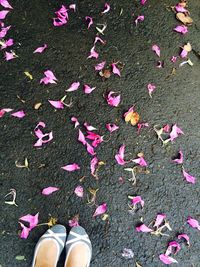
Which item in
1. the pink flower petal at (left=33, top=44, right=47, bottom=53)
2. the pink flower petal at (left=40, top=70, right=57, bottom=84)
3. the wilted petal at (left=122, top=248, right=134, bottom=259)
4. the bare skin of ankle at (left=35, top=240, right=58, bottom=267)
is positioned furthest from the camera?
the pink flower petal at (left=33, top=44, right=47, bottom=53)

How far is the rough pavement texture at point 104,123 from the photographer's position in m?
2.78

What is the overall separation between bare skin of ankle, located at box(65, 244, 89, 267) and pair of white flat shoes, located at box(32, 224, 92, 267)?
0.02 meters

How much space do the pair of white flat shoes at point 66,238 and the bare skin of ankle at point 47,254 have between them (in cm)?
2

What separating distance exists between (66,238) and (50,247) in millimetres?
132

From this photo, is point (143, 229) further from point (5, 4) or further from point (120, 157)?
point (5, 4)

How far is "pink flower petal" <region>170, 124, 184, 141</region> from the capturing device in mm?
3119

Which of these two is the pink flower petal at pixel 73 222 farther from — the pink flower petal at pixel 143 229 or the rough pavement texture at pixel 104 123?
the pink flower petal at pixel 143 229

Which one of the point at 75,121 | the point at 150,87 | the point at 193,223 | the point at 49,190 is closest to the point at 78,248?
the point at 49,190

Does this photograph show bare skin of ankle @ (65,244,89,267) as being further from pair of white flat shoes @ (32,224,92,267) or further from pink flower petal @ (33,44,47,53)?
pink flower petal @ (33,44,47,53)

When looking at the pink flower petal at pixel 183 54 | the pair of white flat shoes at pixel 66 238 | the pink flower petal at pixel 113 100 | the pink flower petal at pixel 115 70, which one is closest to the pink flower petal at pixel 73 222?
the pair of white flat shoes at pixel 66 238

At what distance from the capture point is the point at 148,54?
342cm

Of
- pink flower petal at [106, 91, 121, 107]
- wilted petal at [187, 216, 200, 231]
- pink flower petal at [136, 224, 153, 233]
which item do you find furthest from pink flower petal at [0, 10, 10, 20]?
wilted petal at [187, 216, 200, 231]

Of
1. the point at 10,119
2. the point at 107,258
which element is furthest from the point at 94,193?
the point at 10,119

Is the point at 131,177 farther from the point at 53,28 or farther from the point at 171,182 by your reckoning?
the point at 53,28
